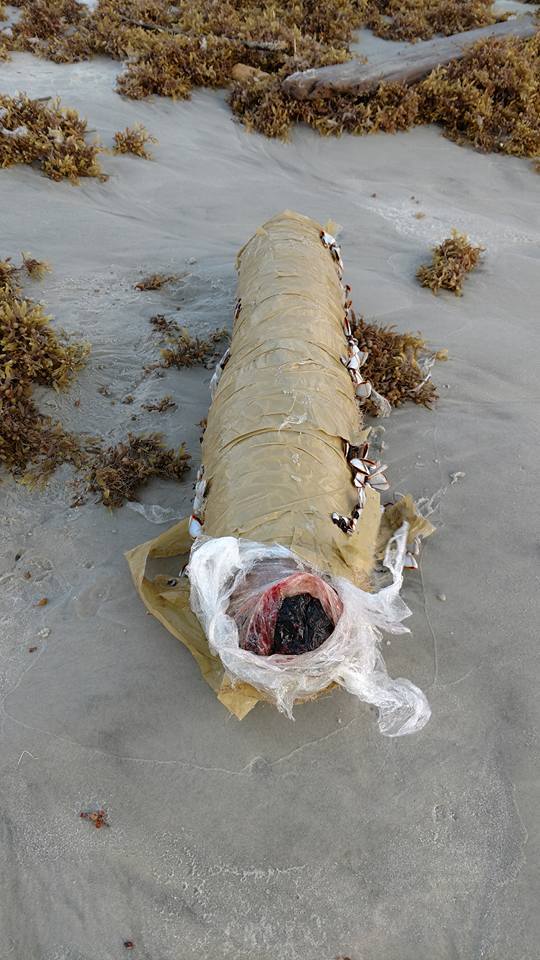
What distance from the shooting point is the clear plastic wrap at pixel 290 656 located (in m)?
2.02

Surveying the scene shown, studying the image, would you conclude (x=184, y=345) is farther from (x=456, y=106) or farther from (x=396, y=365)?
(x=456, y=106)

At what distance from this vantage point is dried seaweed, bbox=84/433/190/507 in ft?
11.1

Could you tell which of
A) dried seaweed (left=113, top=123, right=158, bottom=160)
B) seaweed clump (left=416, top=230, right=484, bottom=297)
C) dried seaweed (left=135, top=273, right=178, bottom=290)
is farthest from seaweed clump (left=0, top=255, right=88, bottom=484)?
dried seaweed (left=113, top=123, right=158, bottom=160)


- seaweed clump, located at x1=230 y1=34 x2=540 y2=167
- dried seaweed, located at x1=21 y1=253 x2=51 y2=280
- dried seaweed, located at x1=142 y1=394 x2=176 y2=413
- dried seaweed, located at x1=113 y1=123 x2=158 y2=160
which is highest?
seaweed clump, located at x1=230 y1=34 x2=540 y2=167

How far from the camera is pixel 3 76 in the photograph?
7.53m

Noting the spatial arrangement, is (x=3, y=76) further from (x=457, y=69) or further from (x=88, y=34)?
(x=457, y=69)

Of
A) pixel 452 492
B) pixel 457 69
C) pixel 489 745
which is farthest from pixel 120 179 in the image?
pixel 489 745

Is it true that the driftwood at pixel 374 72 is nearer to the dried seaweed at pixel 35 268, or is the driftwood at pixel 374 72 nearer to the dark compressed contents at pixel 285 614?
the dried seaweed at pixel 35 268

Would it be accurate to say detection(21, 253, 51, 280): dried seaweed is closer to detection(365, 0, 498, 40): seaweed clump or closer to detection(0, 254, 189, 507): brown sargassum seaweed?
detection(0, 254, 189, 507): brown sargassum seaweed

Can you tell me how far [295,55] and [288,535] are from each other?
7563mm

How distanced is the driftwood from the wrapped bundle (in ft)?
16.2

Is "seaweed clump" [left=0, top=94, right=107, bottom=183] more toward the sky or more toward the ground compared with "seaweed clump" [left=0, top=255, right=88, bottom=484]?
more toward the sky

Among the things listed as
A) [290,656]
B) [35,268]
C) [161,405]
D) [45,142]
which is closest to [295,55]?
[45,142]

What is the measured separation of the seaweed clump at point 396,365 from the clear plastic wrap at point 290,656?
78.4 inches
